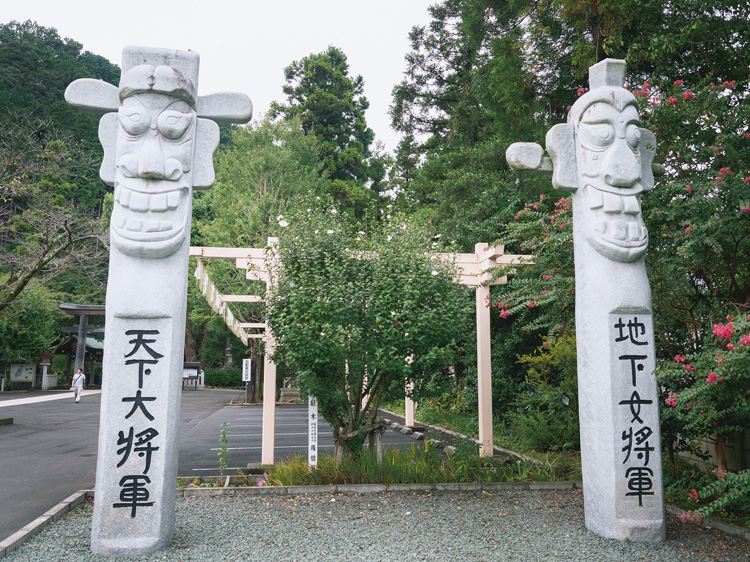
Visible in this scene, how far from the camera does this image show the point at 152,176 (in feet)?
13.1

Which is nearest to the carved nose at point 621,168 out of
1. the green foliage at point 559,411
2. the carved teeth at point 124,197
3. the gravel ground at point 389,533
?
the gravel ground at point 389,533

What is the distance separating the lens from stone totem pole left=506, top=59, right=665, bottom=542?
13.3 ft

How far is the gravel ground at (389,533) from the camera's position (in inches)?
147

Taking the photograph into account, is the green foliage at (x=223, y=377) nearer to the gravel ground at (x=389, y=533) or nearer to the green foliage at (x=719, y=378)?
the gravel ground at (x=389, y=533)

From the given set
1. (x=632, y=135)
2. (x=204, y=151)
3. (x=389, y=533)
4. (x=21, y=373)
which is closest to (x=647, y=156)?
(x=632, y=135)

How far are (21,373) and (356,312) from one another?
83.6 feet

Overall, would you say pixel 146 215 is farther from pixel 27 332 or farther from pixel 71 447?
pixel 27 332

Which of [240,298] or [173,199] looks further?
[240,298]

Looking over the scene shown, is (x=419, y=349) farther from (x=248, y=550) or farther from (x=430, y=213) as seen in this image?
(x=430, y=213)

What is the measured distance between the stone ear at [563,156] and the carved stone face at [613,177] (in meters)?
0.08

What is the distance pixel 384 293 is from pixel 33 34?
34.0 meters

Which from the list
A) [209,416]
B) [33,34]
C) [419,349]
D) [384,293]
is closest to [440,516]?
[419,349]

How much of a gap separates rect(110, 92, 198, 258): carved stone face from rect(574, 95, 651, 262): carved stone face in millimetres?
3236

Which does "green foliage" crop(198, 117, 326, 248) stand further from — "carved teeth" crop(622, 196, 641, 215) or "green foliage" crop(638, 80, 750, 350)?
"carved teeth" crop(622, 196, 641, 215)
